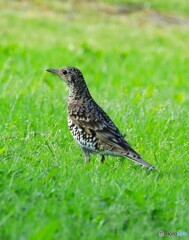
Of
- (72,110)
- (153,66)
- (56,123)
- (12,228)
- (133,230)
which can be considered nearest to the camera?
(12,228)

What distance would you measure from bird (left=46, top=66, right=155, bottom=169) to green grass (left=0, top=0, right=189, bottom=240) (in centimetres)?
18

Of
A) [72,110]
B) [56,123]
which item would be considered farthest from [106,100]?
[72,110]

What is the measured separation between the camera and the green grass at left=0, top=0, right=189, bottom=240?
18.3 ft

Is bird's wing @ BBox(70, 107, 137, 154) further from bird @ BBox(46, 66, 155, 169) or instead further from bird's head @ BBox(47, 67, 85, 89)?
bird's head @ BBox(47, 67, 85, 89)

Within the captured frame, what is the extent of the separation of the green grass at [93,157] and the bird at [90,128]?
176mm

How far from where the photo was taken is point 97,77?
1494 centimetres

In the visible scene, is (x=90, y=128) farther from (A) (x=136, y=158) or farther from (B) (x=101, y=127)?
(A) (x=136, y=158)

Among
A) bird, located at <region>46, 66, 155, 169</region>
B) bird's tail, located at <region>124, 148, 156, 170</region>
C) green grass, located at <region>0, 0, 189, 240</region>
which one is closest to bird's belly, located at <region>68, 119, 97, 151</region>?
bird, located at <region>46, 66, 155, 169</region>

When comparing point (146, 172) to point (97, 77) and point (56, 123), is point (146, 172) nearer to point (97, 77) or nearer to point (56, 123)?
point (56, 123)

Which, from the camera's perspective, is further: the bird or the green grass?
the bird

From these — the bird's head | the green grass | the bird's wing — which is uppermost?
the bird's head

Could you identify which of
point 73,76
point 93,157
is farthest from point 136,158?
point 73,76

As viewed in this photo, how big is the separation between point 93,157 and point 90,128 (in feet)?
2.43

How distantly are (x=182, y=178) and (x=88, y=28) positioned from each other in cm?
1832
